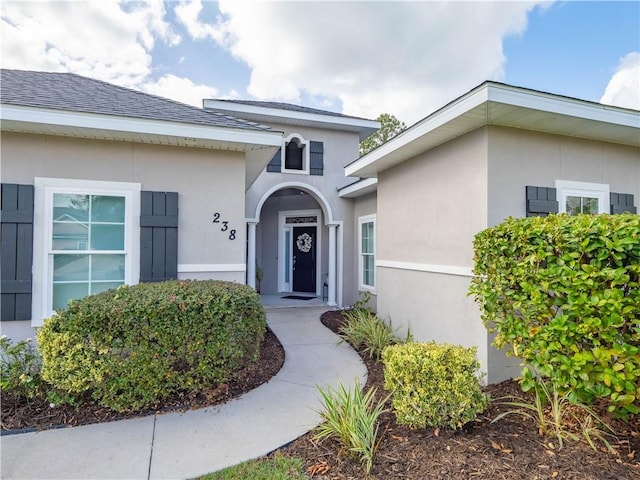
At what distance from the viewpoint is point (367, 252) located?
8.73m

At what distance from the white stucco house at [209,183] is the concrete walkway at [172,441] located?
193 centimetres

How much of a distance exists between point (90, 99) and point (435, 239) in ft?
17.5

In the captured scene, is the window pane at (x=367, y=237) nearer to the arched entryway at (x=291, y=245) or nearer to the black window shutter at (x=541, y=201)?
the arched entryway at (x=291, y=245)

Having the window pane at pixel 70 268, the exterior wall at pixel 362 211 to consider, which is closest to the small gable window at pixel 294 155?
the exterior wall at pixel 362 211

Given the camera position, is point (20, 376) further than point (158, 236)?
No

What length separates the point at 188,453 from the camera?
2.70 m

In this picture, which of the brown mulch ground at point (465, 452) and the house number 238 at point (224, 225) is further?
the house number 238 at point (224, 225)

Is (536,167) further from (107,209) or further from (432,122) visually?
(107,209)

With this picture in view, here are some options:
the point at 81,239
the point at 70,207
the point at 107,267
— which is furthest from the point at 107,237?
the point at 70,207

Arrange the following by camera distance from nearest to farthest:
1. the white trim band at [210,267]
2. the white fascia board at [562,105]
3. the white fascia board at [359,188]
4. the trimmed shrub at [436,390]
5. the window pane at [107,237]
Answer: the trimmed shrub at [436,390] < the white fascia board at [562,105] < the window pane at [107,237] < the white trim band at [210,267] < the white fascia board at [359,188]

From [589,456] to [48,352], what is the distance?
4.67 m

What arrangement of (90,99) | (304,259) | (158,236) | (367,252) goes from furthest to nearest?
(304,259) < (367,252) < (90,99) < (158,236)

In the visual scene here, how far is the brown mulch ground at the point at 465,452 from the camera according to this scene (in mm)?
2314

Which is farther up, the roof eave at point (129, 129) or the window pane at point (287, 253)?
the roof eave at point (129, 129)
